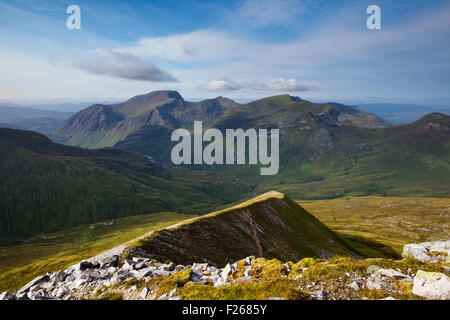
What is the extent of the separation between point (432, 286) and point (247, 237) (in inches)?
2561

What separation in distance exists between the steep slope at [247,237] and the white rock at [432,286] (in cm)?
4150

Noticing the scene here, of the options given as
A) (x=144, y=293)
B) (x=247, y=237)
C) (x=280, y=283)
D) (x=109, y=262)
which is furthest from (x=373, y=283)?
(x=247, y=237)

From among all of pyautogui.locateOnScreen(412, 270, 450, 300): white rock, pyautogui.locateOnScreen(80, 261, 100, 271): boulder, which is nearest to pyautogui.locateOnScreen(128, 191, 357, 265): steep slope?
pyautogui.locateOnScreen(80, 261, 100, 271): boulder

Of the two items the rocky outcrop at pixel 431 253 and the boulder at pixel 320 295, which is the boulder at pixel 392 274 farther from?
the rocky outcrop at pixel 431 253

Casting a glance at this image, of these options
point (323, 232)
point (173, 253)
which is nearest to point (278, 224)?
point (323, 232)

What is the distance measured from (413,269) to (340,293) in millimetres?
7556

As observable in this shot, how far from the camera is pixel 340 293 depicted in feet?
51.8

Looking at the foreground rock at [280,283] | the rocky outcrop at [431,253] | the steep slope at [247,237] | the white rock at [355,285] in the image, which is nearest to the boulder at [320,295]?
the foreground rock at [280,283]

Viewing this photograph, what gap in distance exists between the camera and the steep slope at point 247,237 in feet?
169

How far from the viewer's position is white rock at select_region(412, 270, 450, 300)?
12727mm

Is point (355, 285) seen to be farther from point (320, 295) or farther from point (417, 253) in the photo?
point (417, 253)

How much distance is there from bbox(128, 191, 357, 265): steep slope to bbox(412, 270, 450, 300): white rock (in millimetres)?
41498

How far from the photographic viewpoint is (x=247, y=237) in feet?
247
